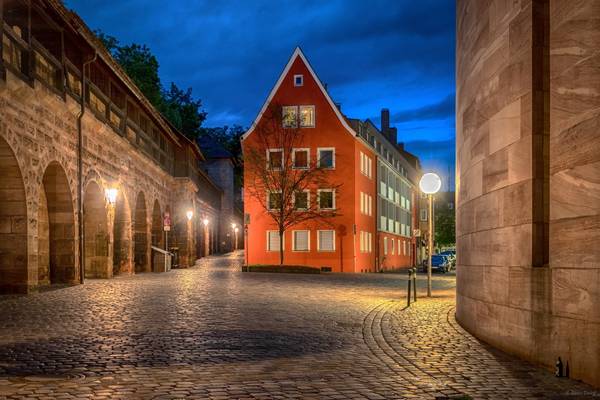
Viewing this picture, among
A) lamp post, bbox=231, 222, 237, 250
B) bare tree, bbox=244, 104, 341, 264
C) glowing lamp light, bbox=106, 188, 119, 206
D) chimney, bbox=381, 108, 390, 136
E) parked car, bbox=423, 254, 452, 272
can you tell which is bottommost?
parked car, bbox=423, 254, 452, 272

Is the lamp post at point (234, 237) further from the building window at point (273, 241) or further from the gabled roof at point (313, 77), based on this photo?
the gabled roof at point (313, 77)

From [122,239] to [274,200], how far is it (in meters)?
14.0

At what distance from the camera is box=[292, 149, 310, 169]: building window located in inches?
1704

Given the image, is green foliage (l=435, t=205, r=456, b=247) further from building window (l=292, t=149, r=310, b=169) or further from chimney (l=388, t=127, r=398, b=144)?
building window (l=292, t=149, r=310, b=169)

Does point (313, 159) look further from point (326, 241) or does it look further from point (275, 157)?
point (326, 241)

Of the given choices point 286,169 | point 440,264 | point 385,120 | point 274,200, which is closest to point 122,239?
point 274,200

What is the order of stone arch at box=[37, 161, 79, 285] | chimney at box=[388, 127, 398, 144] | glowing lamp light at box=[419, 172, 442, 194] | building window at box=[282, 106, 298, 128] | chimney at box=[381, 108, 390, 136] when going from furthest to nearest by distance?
chimney at box=[381, 108, 390, 136]
chimney at box=[388, 127, 398, 144]
building window at box=[282, 106, 298, 128]
stone arch at box=[37, 161, 79, 285]
glowing lamp light at box=[419, 172, 442, 194]

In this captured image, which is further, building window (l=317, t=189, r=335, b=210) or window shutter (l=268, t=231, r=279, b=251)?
window shutter (l=268, t=231, r=279, b=251)

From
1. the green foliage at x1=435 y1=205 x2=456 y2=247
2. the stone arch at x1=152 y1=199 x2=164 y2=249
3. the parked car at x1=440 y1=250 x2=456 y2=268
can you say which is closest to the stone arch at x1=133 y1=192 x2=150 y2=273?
the stone arch at x1=152 y1=199 x2=164 y2=249

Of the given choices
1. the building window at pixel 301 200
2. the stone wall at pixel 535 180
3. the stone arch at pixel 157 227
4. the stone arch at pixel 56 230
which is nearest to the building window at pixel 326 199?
the building window at pixel 301 200

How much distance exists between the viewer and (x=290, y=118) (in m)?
42.8

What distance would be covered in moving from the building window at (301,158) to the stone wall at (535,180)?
32.4 meters

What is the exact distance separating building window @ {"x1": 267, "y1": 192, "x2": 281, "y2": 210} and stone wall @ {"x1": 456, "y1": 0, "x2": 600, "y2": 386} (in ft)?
97.3

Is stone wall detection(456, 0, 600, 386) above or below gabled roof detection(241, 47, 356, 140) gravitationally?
below
